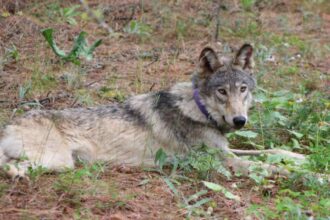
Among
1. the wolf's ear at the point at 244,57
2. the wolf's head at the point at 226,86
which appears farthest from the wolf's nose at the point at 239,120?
the wolf's ear at the point at 244,57

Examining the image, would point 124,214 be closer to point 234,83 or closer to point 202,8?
point 234,83

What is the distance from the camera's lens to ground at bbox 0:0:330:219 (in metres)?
4.45

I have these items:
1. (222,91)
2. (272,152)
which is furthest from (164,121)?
(272,152)

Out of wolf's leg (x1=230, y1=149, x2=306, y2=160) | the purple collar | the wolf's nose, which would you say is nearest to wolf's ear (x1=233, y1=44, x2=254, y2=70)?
the purple collar

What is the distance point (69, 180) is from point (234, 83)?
2.04m

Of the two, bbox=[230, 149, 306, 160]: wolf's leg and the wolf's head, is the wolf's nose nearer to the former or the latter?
the wolf's head

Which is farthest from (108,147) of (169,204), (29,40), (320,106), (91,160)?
(29,40)

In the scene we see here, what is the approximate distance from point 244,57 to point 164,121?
1.06 m

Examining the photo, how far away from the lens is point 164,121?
6.04 m

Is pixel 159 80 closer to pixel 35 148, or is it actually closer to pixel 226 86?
pixel 226 86

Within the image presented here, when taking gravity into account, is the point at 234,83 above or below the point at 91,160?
above

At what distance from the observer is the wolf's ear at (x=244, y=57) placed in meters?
5.99

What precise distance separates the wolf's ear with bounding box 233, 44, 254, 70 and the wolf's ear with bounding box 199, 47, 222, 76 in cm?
22

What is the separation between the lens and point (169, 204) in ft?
15.4
